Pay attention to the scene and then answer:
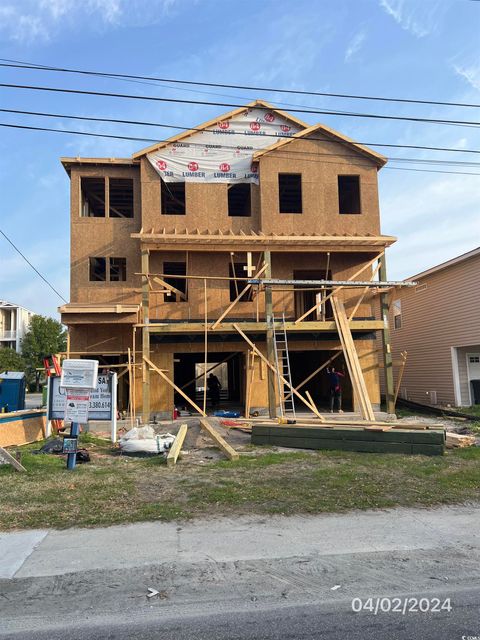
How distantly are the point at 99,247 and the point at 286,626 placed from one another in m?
16.0

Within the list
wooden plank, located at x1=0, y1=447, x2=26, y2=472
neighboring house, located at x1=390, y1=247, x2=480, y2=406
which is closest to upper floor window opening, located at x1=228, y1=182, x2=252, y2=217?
neighboring house, located at x1=390, y1=247, x2=480, y2=406

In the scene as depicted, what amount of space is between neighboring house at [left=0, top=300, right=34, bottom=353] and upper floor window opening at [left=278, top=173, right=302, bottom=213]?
1877 inches

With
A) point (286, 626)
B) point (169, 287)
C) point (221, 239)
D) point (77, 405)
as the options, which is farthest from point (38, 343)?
point (286, 626)

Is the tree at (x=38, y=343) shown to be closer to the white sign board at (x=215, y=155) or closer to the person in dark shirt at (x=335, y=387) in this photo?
the white sign board at (x=215, y=155)

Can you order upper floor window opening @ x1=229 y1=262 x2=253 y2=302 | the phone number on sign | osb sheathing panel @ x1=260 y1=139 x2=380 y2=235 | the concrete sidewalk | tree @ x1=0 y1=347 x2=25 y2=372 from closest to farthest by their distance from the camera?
1. the phone number on sign
2. the concrete sidewalk
3. upper floor window opening @ x1=229 y1=262 x2=253 y2=302
4. osb sheathing panel @ x1=260 y1=139 x2=380 y2=235
5. tree @ x1=0 y1=347 x2=25 y2=372

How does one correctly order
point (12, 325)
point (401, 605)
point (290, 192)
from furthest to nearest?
point (12, 325) < point (290, 192) < point (401, 605)

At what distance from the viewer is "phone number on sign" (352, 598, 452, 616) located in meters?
3.88

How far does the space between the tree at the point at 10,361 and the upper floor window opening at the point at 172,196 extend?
33.9 m

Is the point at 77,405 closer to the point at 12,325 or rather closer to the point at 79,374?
the point at 79,374

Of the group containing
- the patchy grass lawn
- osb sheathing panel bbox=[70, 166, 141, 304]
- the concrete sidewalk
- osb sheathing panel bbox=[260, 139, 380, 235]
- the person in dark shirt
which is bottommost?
the concrete sidewalk

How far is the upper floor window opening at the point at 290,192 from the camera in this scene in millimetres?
18978

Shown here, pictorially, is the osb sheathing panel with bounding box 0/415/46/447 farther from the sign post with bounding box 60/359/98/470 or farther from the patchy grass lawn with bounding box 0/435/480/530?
the sign post with bounding box 60/359/98/470

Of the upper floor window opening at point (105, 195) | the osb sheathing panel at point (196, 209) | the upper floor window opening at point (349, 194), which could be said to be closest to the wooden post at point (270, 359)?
the osb sheathing panel at point (196, 209)

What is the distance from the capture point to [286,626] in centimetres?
363
